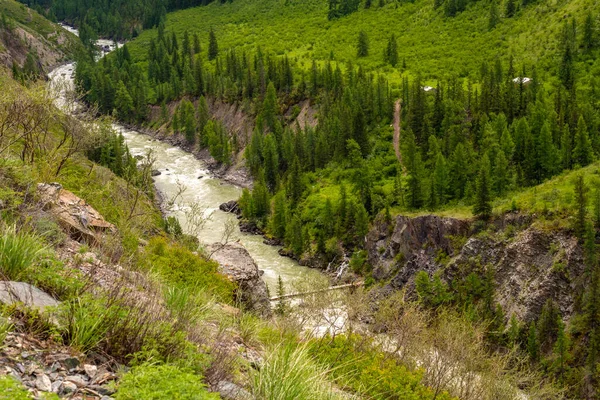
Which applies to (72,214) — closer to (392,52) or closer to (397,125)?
(397,125)

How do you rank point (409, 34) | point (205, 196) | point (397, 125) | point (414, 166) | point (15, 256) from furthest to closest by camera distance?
point (409, 34), point (205, 196), point (397, 125), point (414, 166), point (15, 256)

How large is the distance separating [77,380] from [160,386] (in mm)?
1653

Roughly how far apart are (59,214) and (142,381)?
11.5m

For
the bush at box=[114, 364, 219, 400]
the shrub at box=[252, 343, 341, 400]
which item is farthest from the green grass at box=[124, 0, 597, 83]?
the bush at box=[114, 364, 219, 400]

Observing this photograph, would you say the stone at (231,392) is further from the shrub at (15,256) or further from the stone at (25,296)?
the shrub at (15,256)

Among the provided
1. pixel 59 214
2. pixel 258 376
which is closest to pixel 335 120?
pixel 59 214

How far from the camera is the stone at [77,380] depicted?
8.94 meters

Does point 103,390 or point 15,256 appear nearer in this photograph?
point 103,390

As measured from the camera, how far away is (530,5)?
11025 cm

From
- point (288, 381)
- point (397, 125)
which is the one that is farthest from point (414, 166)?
point (288, 381)

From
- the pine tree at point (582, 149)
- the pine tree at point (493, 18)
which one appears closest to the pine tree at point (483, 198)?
the pine tree at point (582, 149)

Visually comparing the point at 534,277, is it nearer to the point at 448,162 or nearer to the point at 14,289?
the point at 448,162

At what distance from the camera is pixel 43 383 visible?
863 centimetres

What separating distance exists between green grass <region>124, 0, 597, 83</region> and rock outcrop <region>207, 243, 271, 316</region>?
245 ft
